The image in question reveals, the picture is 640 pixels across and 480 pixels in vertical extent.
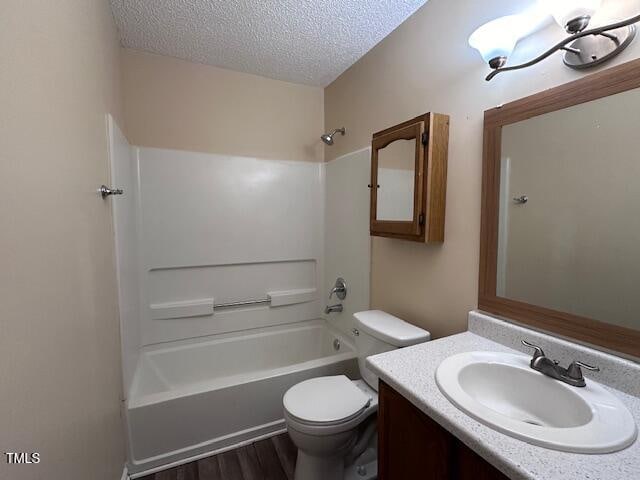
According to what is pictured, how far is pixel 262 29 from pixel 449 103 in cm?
118

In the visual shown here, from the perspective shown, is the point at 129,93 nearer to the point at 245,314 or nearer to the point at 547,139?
the point at 245,314

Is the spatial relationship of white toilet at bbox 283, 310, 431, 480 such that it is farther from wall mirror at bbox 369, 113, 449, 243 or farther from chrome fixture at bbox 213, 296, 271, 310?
chrome fixture at bbox 213, 296, 271, 310

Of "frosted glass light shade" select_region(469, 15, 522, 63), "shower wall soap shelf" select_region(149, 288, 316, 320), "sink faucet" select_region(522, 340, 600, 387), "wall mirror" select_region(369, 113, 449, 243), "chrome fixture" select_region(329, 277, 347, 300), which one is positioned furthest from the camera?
"chrome fixture" select_region(329, 277, 347, 300)

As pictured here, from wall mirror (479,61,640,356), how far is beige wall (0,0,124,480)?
145 centimetres

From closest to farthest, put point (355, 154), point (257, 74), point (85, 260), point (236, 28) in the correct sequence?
point (85, 260) → point (236, 28) → point (355, 154) → point (257, 74)

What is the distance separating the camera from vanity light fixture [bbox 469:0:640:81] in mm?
826

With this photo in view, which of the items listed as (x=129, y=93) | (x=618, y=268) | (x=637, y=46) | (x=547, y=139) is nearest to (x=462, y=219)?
(x=547, y=139)

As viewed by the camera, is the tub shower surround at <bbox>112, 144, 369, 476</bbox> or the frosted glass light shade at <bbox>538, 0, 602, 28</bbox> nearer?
the frosted glass light shade at <bbox>538, 0, 602, 28</bbox>

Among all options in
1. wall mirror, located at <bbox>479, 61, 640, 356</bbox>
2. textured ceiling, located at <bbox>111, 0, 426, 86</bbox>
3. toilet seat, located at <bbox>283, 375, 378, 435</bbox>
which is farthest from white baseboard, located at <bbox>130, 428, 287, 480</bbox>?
textured ceiling, located at <bbox>111, 0, 426, 86</bbox>

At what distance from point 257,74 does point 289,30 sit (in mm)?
639

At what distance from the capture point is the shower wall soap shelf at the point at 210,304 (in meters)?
2.09

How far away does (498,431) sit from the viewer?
2.15ft

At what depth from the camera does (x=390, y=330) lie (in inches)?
56.7

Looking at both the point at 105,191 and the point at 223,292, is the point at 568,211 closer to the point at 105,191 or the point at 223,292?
the point at 105,191
